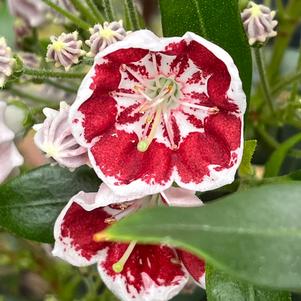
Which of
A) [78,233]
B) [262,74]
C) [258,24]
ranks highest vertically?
[258,24]

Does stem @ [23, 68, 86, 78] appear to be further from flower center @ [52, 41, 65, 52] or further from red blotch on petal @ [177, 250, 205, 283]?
red blotch on petal @ [177, 250, 205, 283]

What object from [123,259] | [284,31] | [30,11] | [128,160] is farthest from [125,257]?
[284,31]

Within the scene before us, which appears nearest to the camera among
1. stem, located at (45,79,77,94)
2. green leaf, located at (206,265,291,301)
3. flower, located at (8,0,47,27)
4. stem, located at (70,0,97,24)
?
green leaf, located at (206,265,291,301)

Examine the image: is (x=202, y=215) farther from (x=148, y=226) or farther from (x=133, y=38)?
(x=133, y=38)

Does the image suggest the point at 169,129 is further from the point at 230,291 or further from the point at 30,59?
the point at 30,59

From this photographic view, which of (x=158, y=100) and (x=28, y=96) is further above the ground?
(x=158, y=100)

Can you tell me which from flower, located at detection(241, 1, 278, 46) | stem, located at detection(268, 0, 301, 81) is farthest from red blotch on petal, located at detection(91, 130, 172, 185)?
stem, located at detection(268, 0, 301, 81)

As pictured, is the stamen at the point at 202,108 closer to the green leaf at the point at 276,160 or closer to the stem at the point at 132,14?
the stem at the point at 132,14
